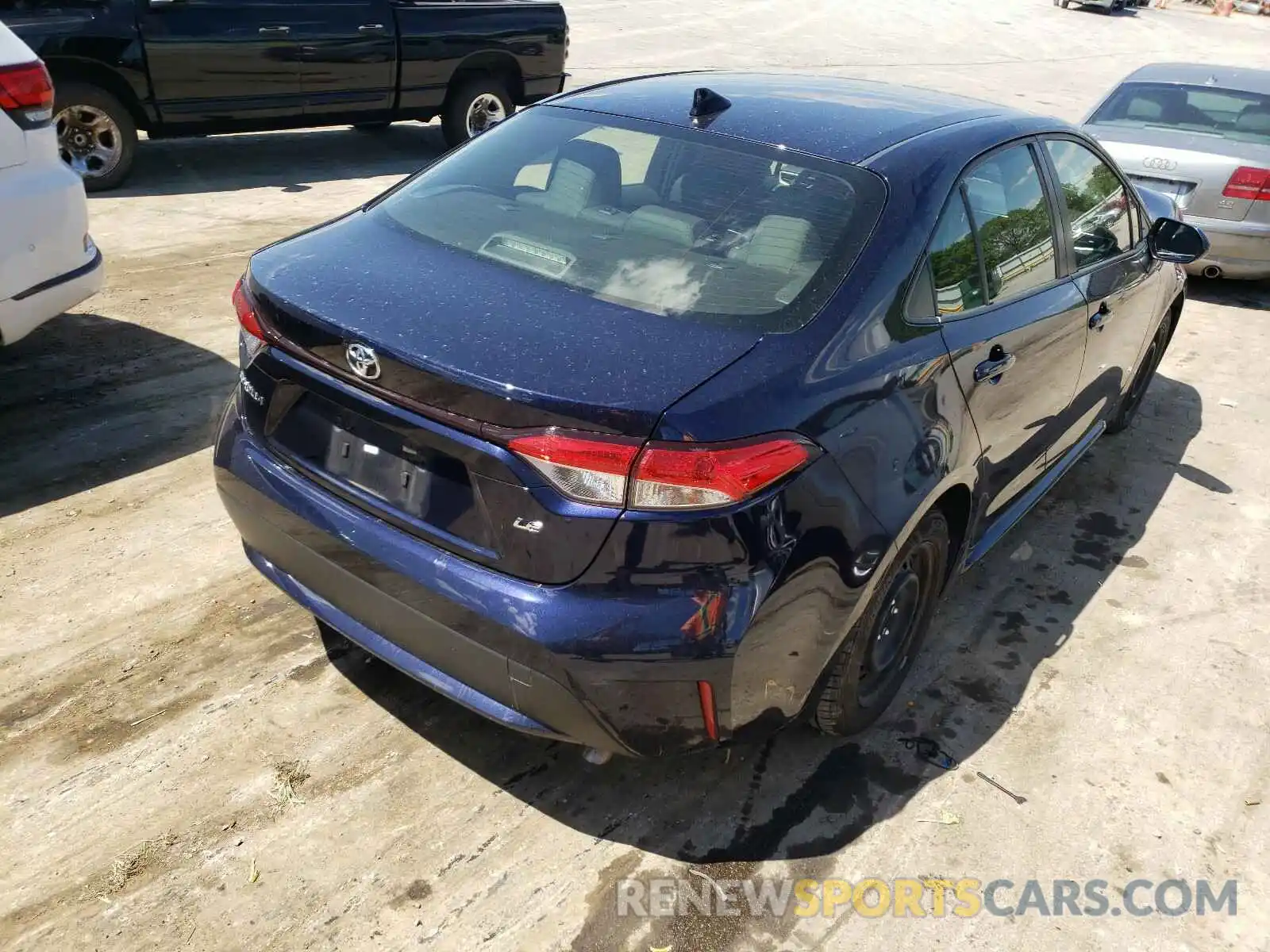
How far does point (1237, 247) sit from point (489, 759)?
6.71 meters

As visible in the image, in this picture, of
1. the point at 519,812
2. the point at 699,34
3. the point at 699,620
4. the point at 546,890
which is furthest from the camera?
the point at 699,34

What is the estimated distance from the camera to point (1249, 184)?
7.12m

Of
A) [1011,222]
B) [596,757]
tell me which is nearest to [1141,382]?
[1011,222]

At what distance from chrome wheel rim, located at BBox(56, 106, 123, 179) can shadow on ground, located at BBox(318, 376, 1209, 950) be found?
19.5 ft

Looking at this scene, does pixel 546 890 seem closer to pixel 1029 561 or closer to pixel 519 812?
pixel 519 812

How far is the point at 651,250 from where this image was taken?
2.79 meters

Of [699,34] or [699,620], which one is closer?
[699,620]

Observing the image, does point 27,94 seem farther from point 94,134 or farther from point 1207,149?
point 1207,149

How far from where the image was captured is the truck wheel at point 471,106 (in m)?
9.78

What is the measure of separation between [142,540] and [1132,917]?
128 inches

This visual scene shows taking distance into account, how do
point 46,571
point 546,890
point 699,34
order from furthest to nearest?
point 699,34, point 46,571, point 546,890

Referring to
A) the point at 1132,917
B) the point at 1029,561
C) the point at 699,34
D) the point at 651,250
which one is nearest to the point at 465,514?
the point at 651,250

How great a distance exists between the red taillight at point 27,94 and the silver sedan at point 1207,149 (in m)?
6.42

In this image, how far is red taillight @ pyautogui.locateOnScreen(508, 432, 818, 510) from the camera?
2207 mm
